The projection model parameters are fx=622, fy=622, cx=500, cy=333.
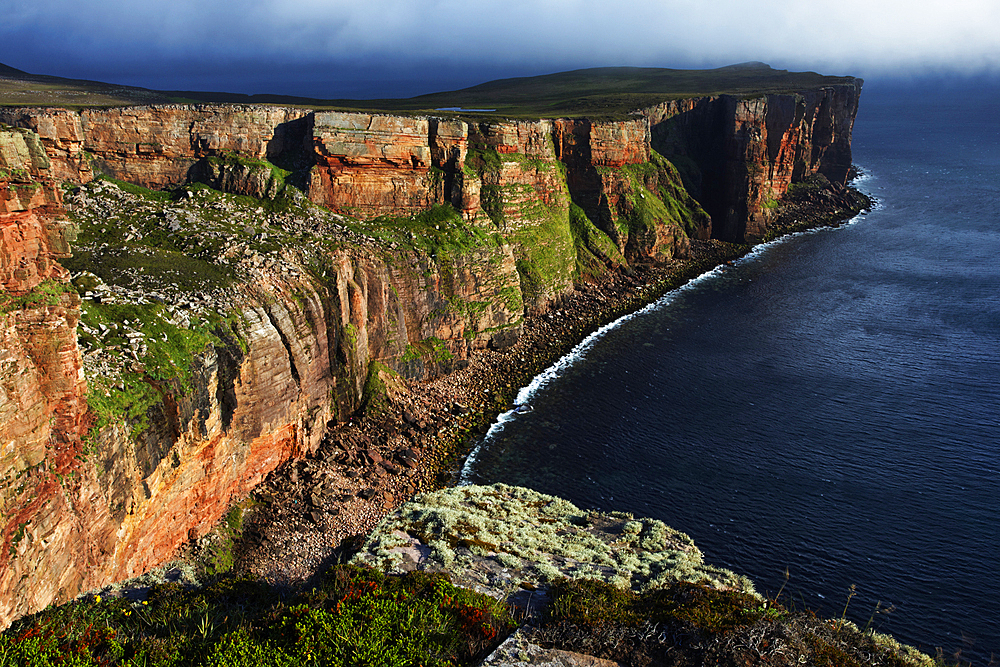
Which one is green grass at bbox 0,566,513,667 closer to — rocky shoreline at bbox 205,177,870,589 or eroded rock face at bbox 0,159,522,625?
eroded rock face at bbox 0,159,522,625

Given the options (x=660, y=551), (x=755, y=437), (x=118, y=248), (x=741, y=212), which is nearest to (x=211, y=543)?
(x=118, y=248)

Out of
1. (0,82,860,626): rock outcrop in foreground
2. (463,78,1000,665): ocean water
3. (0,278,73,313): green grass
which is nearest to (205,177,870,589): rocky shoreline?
(0,82,860,626): rock outcrop in foreground

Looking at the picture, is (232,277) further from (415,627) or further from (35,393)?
(415,627)

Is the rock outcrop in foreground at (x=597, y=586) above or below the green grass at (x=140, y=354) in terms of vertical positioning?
below

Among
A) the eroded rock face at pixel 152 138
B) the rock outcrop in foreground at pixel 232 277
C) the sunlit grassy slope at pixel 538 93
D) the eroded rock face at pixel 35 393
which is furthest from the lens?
the sunlit grassy slope at pixel 538 93

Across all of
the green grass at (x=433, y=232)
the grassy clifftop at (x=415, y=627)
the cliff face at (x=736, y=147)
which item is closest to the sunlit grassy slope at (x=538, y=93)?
the cliff face at (x=736, y=147)

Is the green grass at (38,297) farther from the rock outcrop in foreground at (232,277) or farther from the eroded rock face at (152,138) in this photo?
the eroded rock face at (152,138)

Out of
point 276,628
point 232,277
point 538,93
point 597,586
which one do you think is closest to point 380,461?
point 232,277
